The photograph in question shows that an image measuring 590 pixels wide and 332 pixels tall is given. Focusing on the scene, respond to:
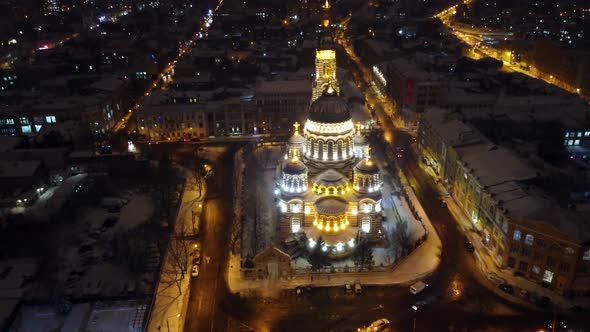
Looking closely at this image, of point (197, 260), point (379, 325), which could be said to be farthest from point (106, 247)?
point (379, 325)

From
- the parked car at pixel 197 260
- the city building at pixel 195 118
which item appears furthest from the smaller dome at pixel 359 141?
the city building at pixel 195 118

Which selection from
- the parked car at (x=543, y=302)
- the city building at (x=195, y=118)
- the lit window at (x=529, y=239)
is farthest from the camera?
the city building at (x=195, y=118)

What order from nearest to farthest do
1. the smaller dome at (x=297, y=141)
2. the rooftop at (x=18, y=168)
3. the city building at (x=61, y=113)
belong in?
the smaller dome at (x=297, y=141) → the rooftop at (x=18, y=168) → the city building at (x=61, y=113)

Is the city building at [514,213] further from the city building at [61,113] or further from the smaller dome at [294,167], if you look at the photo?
the city building at [61,113]

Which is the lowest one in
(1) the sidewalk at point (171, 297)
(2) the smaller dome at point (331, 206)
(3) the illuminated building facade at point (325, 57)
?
(1) the sidewalk at point (171, 297)

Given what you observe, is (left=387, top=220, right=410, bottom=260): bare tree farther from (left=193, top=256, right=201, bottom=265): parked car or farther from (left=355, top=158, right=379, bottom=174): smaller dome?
(left=193, top=256, right=201, bottom=265): parked car

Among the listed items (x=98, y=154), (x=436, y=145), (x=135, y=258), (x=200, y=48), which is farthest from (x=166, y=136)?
(x=200, y=48)

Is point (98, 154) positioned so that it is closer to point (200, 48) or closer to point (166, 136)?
point (166, 136)

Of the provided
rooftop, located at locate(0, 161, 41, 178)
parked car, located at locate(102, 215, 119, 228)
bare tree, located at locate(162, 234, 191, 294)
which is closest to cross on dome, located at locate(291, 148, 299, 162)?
bare tree, located at locate(162, 234, 191, 294)
